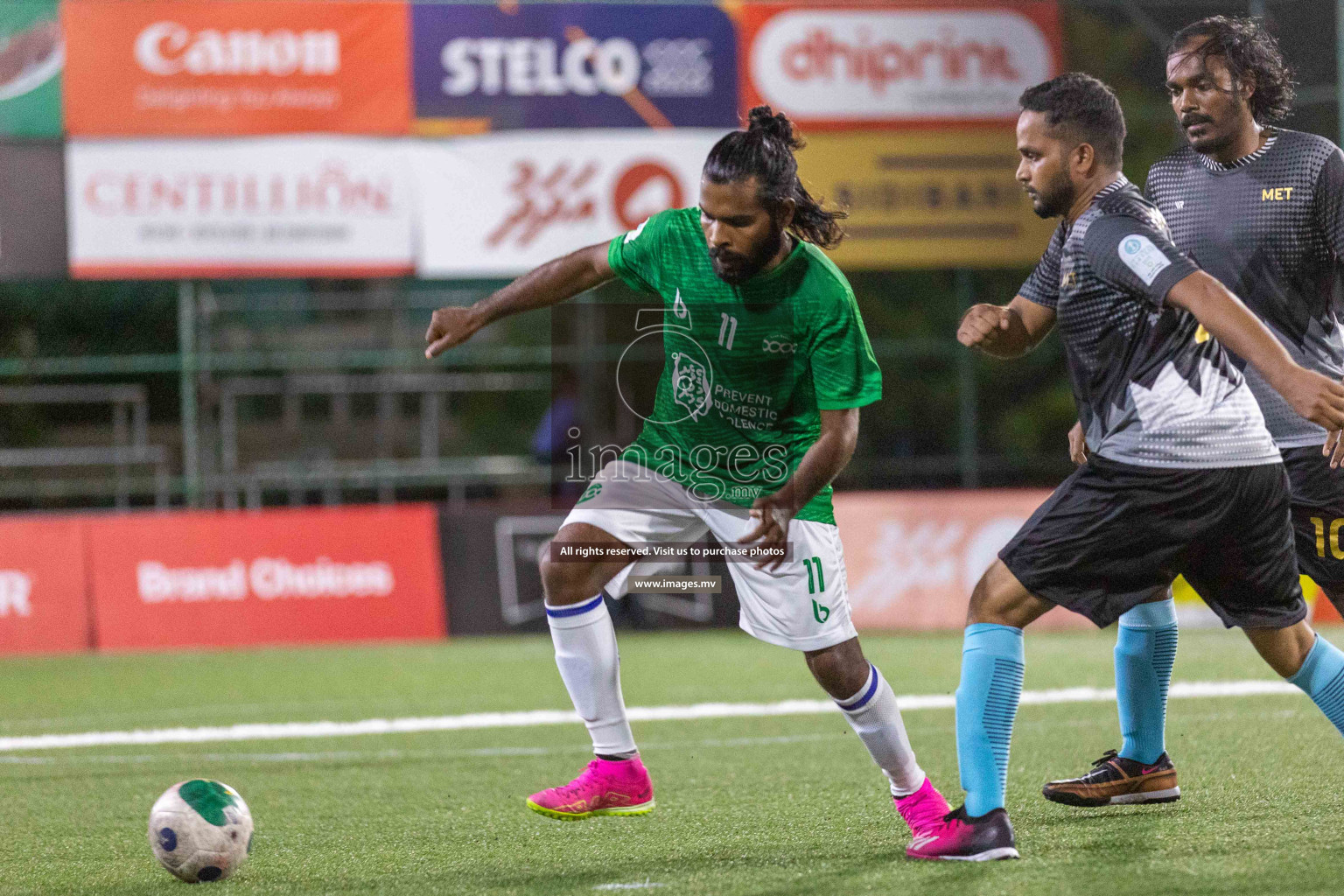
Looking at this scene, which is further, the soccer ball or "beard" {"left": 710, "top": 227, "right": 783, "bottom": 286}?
"beard" {"left": 710, "top": 227, "right": 783, "bottom": 286}

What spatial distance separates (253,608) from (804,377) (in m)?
9.23

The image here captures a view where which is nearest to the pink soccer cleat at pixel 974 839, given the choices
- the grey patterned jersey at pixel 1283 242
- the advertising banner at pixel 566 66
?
the grey patterned jersey at pixel 1283 242

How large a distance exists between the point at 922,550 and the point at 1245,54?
874 cm

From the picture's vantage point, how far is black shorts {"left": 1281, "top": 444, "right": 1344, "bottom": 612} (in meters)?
5.12

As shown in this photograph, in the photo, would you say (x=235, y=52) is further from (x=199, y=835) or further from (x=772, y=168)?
(x=199, y=835)

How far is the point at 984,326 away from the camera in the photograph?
466 centimetres

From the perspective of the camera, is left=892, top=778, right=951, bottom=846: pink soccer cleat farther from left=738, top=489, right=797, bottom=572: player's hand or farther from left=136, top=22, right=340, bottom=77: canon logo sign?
left=136, top=22, right=340, bottom=77: canon logo sign

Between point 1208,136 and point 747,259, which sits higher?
point 1208,136

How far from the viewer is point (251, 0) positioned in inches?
617

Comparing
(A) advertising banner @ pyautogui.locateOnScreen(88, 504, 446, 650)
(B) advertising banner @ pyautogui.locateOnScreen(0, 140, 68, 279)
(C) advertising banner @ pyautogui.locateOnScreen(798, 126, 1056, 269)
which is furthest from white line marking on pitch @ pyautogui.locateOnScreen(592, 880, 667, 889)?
(B) advertising banner @ pyautogui.locateOnScreen(0, 140, 68, 279)

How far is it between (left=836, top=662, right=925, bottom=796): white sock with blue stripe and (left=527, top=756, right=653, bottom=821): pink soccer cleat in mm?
744

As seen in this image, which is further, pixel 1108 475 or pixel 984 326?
pixel 984 326

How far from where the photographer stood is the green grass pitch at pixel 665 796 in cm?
452

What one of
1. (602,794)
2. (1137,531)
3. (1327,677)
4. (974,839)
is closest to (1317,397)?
(1137,531)
